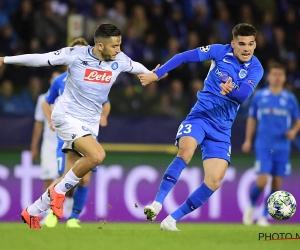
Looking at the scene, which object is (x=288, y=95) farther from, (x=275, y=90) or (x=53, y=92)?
(x=53, y=92)

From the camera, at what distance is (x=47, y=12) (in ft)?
52.9

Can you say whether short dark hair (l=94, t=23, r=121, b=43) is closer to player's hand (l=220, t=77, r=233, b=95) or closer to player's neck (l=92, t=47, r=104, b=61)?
player's neck (l=92, t=47, r=104, b=61)

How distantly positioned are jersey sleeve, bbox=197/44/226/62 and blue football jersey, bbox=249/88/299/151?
4.71 metres

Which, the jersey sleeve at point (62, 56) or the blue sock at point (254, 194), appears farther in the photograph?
the blue sock at point (254, 194)

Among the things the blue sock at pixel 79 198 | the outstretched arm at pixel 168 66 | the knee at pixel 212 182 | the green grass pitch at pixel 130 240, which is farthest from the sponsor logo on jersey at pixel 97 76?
the blue sock at pixel 79 198

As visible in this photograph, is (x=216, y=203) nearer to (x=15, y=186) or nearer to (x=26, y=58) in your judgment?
(x=15, y=186)

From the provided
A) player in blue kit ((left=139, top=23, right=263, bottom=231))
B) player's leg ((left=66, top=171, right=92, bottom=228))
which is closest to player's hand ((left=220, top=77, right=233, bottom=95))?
player in blue kit ((left=139, top=23, right=263, bottom=231))

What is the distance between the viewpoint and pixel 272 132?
13859mm

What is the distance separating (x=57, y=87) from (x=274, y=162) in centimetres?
441

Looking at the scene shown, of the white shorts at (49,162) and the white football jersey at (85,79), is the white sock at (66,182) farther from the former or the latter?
the white shorts at (49,162)

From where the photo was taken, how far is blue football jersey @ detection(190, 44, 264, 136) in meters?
9.23

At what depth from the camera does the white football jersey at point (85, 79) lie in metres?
9.03

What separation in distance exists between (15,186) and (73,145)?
18.4 ft

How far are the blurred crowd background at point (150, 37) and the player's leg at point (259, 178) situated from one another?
1.64 m
